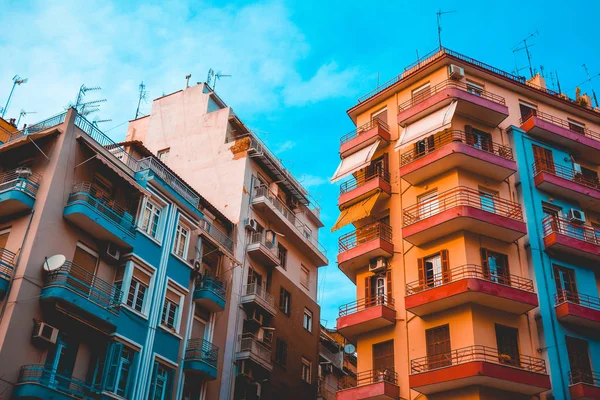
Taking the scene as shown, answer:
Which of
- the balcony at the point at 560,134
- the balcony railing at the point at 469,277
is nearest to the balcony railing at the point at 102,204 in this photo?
the balcony railing at the point at 469,277

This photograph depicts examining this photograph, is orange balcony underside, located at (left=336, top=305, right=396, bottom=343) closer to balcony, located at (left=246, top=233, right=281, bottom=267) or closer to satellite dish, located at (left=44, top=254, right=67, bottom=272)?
balcony, located at (left=246, top=233, right=281, bottom=267)

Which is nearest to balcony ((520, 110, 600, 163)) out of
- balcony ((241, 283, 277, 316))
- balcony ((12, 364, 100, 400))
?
balcony ((241, 283, 277, 316))

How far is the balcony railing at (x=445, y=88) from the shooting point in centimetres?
3184

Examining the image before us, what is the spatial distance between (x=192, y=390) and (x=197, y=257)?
6261 millimetres

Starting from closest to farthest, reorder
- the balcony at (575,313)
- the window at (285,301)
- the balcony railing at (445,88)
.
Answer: the balcony at (575,313) → the balcony railing at (445,88) → the window at (285,301)

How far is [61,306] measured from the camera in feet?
77.8

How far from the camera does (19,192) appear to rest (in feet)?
81.0

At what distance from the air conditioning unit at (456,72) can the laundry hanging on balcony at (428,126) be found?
2.34 m

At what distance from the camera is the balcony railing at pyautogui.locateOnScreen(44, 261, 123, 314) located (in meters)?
23.8

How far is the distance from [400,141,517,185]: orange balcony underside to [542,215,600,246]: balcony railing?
111 inches

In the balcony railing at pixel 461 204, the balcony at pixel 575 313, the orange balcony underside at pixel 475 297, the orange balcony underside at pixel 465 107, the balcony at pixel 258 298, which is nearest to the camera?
the orange balcony underside at pixel 475 297

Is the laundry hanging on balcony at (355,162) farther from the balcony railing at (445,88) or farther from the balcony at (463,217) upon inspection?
the balcony at (463,217)

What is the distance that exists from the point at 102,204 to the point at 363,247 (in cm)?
1174

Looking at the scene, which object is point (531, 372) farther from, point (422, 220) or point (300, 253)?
point (300, 253)
